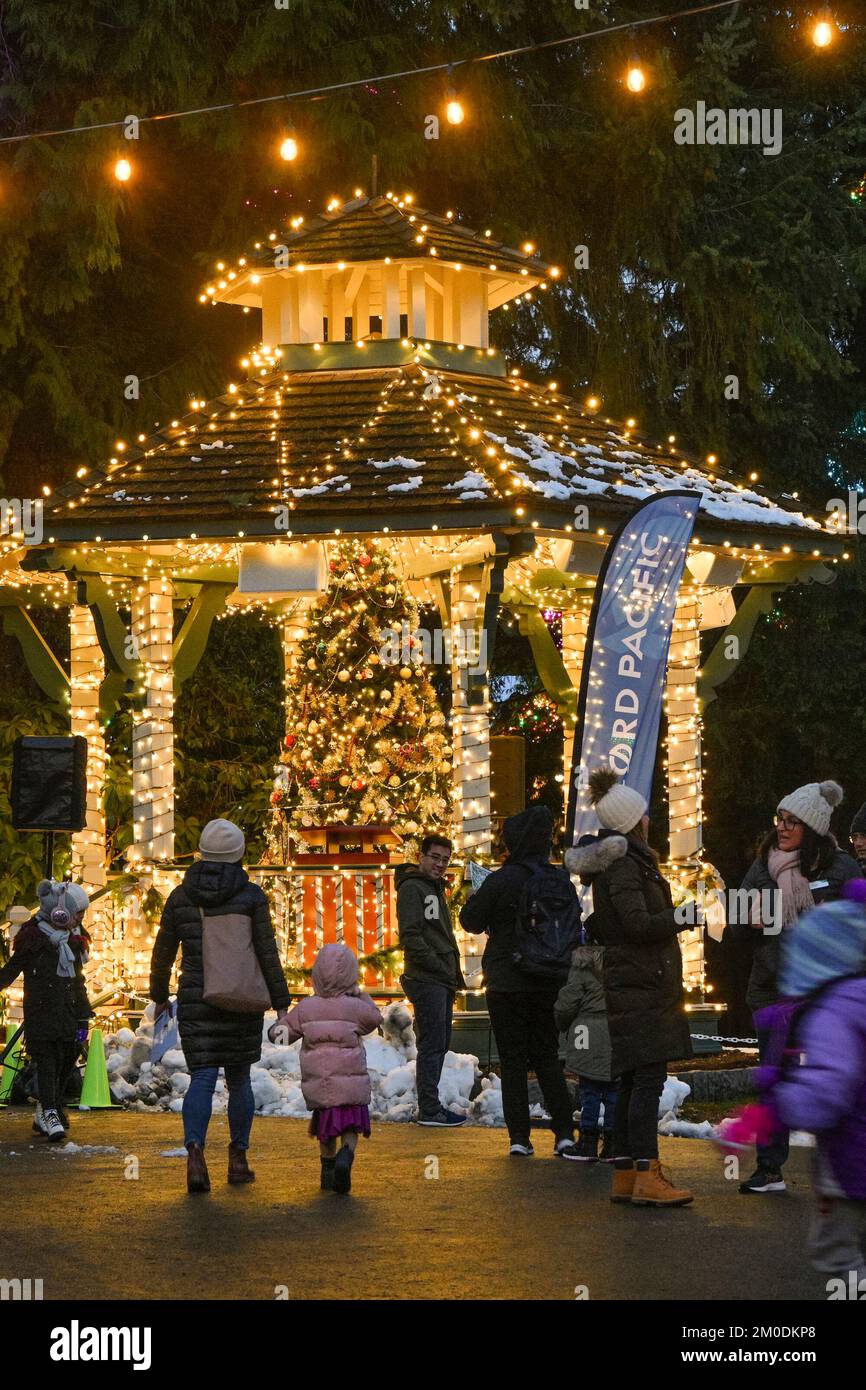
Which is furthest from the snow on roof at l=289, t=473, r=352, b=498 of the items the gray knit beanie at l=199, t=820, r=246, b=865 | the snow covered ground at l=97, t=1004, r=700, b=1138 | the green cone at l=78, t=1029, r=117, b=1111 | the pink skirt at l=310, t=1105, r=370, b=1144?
the pink skirt at l=310, t=1105, r=370, b=1144

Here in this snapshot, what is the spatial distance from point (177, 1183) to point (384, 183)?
16931 millimetres

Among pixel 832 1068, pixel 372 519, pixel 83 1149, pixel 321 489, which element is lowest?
pixel 83 1149

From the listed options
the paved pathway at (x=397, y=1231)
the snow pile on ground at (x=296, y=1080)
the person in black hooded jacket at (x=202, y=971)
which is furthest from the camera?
the snow pile on ground at (x=296, y=1080)

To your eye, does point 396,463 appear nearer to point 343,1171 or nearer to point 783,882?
point 783,882

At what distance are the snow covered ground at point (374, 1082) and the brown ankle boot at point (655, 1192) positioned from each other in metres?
3.70

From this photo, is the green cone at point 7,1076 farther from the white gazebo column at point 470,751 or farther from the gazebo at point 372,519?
the white gazebo column at point 470,751

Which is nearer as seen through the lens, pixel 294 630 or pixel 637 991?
pixel 637 991

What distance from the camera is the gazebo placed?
17875mm

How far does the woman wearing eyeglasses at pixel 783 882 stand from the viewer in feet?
34.4

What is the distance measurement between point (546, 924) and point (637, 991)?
78.7 inches

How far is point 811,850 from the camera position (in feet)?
34.7

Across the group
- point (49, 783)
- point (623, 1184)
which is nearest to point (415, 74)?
point (49, 783)

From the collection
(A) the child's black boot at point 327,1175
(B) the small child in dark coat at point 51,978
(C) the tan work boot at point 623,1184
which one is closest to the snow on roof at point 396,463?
(B) the small child in dark coat at point 51,978
